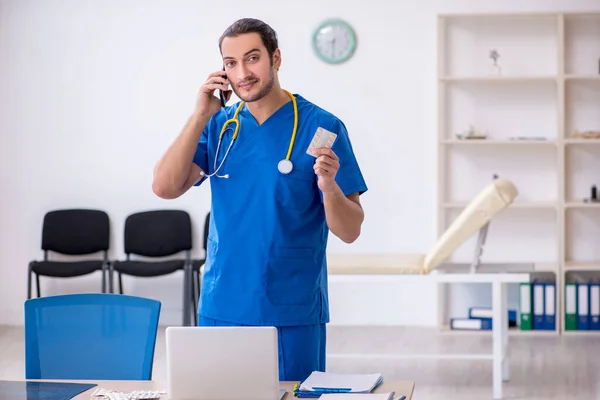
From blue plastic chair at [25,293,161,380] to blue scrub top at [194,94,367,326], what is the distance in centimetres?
21

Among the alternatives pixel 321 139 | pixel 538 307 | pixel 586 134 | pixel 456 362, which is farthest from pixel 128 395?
pixel 586 134

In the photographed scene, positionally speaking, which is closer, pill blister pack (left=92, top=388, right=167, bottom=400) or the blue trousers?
pill blister pack (left=92, top=388, right=167, bottom=400)

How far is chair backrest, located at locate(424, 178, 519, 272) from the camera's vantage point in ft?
14.0

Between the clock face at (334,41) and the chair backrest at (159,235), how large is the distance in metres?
1.38

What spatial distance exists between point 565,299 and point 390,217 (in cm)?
121

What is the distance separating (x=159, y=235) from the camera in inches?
239

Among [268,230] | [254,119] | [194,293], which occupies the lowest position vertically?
[194,293]

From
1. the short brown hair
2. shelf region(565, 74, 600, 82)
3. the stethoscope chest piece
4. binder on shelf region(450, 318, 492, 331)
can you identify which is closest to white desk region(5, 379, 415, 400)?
the stethoscope chest piece

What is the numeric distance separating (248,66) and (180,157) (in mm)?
276

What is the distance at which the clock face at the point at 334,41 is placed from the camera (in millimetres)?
6043

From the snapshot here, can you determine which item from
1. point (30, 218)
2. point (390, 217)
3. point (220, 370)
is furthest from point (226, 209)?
point (30, 218)

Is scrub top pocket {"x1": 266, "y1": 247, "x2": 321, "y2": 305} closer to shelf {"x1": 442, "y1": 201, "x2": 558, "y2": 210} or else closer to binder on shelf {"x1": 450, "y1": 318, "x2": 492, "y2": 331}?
binder on shelf {"x1": 450, "y1": 318, "x2": 492, "y2": 331}

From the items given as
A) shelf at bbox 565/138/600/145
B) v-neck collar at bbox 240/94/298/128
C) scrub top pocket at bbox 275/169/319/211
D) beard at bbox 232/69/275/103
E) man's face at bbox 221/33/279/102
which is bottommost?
scrub top pocket at bbox 275/169/319/211

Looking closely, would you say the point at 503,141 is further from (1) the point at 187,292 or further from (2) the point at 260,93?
(2) the point at 260,93
